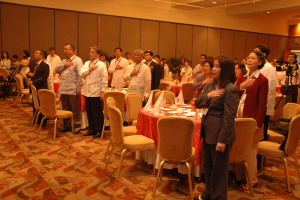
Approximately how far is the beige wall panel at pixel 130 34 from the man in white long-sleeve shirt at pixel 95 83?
7800 millimetres

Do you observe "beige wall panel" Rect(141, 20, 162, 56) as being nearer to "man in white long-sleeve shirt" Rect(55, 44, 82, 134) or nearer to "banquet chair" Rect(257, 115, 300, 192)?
"man in white long-sleeve shirt" Rect(55, 44, 82, 134)

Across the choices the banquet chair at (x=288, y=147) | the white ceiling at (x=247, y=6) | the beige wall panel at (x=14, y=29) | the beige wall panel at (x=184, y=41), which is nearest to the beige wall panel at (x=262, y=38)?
the white ceiling at (x=247, y=6)

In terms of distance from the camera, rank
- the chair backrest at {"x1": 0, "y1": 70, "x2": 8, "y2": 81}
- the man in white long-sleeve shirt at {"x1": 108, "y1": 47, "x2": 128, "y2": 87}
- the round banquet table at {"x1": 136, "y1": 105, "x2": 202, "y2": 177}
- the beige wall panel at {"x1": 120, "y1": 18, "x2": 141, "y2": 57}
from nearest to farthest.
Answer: the round banquet table at {"x1": 136, "y1": 105, "x2": 202, "y2": 177} → the man in white long-sleeve shirt at {"x1": 108, "y1": 47, "x2": 128, "y2": 87} → the chair backrest at {"x1": 0, "y1": 70, "x2": 8, "y2": 81} → the beige wall panel at {"x1": 120, "y1": 18, "x2": 141, "y2": 57}

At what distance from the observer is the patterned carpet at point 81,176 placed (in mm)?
3227

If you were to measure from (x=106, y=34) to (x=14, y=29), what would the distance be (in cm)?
378

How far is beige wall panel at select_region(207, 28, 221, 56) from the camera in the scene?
16.2 meters

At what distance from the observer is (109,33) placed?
1262cm

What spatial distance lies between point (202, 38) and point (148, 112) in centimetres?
1287

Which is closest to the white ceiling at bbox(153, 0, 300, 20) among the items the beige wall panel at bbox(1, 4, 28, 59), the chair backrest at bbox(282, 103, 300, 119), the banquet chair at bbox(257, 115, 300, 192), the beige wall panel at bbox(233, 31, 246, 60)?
the beige wall panel at bbox(233, 31, 246, 60)

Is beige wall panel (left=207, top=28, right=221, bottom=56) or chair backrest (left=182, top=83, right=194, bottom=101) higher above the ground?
beige wall panel (left=207, top=28, right=221, bottom=56)

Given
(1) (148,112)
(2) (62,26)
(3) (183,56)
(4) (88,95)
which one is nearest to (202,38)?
(3) (183,56)

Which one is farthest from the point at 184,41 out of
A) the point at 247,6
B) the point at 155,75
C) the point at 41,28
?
the point at 155,75

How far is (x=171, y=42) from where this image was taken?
1475cm

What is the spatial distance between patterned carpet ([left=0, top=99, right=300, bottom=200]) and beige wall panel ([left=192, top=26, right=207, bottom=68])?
11.5 m
